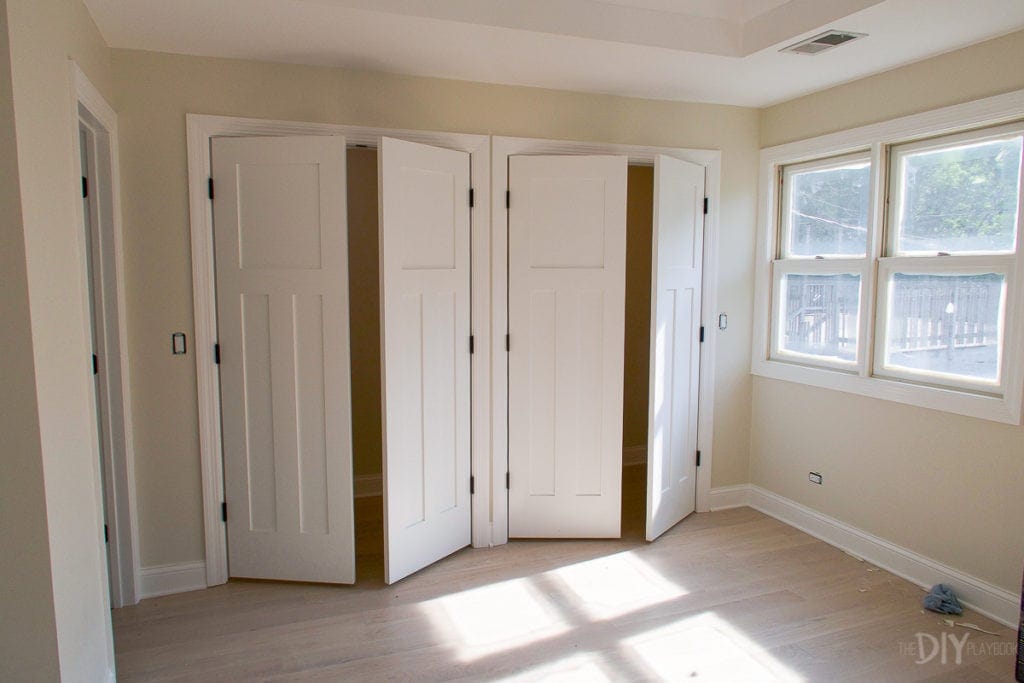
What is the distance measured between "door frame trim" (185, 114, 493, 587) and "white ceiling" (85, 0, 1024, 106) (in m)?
0.30

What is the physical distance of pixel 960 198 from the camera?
9.59 ft

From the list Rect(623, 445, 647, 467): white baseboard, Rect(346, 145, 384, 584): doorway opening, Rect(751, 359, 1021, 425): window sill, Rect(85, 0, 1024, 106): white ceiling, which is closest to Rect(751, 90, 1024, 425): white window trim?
Rect(751, 359, 1021, 425): window sill

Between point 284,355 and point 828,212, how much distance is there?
301 cm

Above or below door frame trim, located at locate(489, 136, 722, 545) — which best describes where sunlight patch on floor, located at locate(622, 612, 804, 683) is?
below

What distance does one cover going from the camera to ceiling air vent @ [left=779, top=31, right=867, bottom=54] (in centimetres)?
264

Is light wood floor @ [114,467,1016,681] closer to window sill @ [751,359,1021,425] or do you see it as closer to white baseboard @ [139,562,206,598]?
white baseboard @ [139,562,206,598]

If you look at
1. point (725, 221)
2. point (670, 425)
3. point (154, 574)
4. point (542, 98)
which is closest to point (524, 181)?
point (542, 98)

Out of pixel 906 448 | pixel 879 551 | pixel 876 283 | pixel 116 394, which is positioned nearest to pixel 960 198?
pixel 876 283

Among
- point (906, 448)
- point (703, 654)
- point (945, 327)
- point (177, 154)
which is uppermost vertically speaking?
point (177, 154)

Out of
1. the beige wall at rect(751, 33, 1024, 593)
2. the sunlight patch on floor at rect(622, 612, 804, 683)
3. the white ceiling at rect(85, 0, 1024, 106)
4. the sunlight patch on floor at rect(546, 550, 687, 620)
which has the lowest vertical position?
the sunlight patch on floor at rect(622, 612, 804, 683)

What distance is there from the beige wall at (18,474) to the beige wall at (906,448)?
343cm

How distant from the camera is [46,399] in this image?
1.66m

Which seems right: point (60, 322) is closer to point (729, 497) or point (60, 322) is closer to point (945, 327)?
point (945, 327)

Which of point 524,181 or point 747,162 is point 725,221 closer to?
point 747,162
